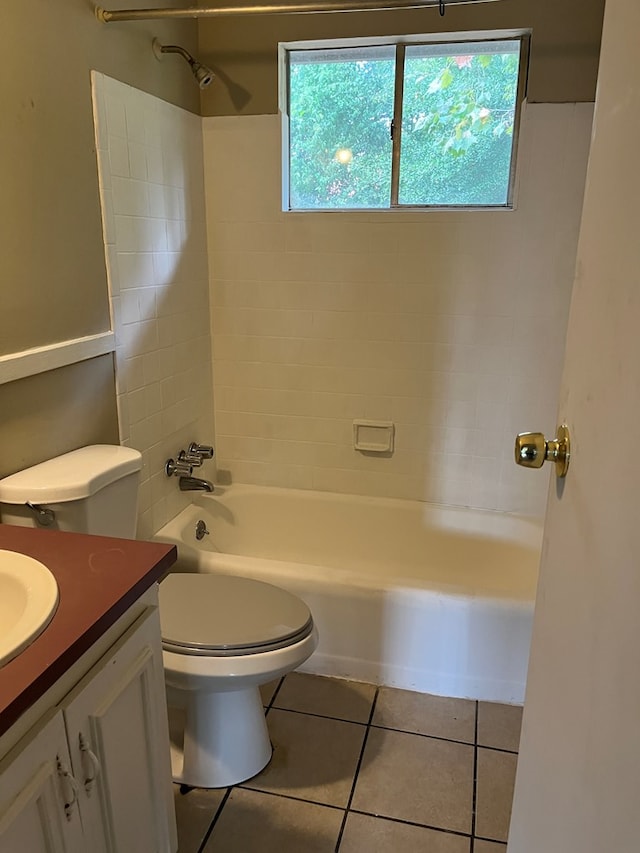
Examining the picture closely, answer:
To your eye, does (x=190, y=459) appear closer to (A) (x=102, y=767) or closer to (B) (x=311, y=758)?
(B) (x=311, y=758)

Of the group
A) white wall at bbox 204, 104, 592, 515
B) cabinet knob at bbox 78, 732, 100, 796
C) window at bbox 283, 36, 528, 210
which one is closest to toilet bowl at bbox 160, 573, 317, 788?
cabinet knob at bbox 78, 732, 100, 796

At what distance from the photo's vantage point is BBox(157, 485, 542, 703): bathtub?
6.69ft

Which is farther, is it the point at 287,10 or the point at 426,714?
the point at 426,714

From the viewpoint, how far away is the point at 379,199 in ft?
8.09

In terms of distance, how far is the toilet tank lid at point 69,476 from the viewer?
150 centimetres

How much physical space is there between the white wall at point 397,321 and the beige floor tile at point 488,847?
4.07ft

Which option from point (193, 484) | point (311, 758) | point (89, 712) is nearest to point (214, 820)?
point (311, 758)

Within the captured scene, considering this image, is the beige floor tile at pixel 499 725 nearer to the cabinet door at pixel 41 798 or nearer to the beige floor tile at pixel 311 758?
the beige floor tile at pixel 311 758

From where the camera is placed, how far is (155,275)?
2199 millimetres

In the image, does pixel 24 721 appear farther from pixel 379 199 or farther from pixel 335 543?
pixel 379 199

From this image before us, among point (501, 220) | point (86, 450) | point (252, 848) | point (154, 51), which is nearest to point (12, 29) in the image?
point (154, 51)

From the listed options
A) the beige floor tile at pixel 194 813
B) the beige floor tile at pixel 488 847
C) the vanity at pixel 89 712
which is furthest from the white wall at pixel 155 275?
the beige floor tile at pixel 488 847

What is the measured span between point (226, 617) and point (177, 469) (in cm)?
85

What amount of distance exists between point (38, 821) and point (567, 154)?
7.47ft
